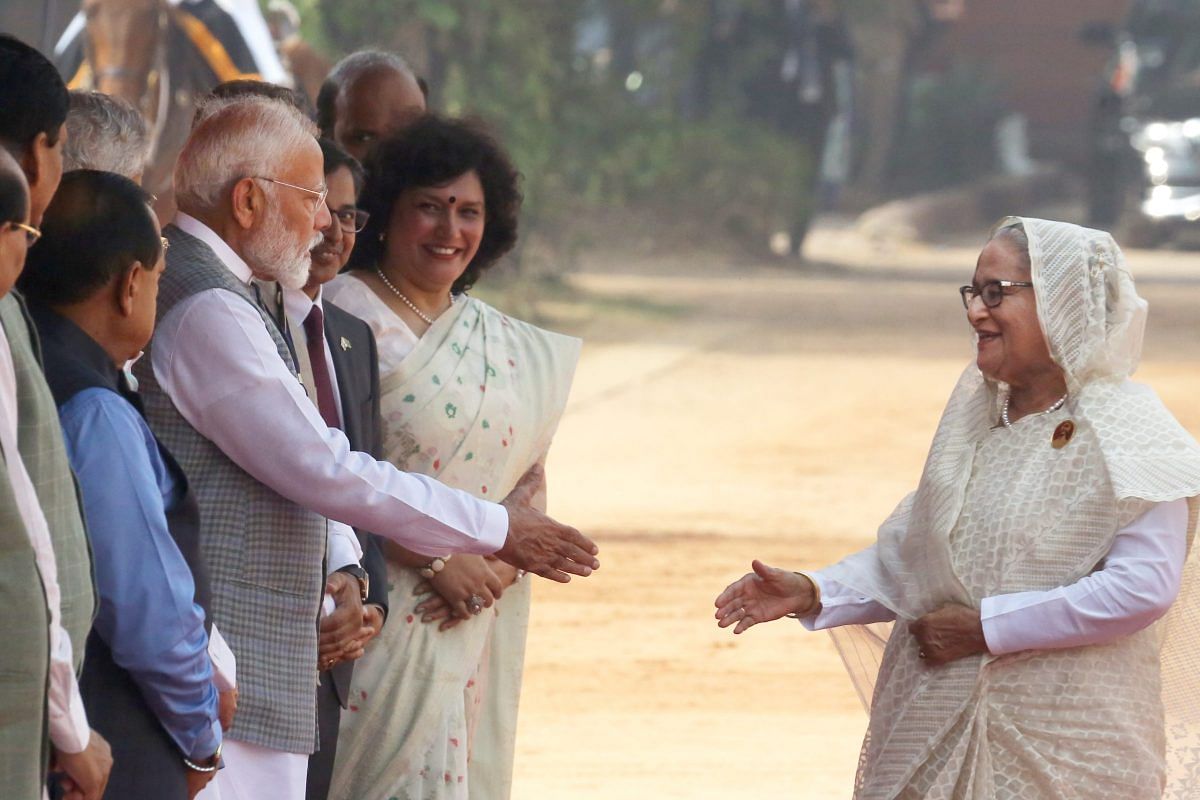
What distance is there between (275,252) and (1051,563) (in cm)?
142

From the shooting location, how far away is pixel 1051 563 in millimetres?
3381

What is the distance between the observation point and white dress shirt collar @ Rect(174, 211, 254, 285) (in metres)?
3.27

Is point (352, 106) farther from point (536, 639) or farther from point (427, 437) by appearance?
point (536, 639)

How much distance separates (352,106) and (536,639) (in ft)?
9.72

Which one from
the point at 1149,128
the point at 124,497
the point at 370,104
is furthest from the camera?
the point at 1149,128

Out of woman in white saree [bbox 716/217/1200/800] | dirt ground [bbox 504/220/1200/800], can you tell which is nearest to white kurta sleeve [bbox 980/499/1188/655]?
woman in white saree [bbox 716/217/1200/800]

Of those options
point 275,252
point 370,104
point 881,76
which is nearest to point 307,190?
point 275,252

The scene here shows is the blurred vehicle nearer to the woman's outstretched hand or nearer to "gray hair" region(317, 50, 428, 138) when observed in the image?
"gray hair" region(317, 50, 428, 138)

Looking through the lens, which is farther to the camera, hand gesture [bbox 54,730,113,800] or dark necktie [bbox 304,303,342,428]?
dark necktie [bbox 304,303,342,428]

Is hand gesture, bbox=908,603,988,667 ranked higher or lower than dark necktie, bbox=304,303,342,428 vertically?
lower

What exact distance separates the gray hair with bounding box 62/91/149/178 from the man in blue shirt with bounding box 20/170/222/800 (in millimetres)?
728

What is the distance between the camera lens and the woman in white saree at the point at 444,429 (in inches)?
153

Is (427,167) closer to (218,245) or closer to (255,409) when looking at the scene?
(218,245)

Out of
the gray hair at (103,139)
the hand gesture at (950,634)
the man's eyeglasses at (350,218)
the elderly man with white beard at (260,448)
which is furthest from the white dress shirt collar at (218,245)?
the hand gesture at (950,634)
